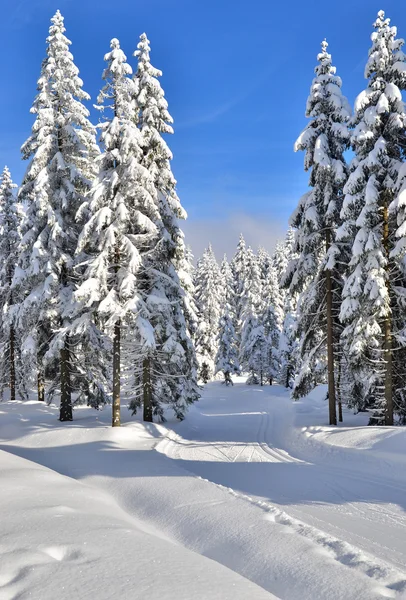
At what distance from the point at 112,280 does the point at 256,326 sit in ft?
123

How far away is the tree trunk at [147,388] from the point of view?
1983 cm

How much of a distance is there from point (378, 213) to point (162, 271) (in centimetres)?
1008

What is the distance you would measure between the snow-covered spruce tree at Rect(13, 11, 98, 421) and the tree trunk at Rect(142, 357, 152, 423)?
3672 mm

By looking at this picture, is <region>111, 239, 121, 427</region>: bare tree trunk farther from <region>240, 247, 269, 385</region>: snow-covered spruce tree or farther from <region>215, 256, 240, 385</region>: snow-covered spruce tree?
<region>240, 247, 269, 385</region>: snow-covered spruce tree

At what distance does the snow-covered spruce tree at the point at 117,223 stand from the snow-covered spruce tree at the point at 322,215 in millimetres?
7129

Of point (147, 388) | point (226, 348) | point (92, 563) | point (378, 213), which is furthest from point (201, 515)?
point (226, 348)

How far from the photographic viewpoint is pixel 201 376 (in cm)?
5162

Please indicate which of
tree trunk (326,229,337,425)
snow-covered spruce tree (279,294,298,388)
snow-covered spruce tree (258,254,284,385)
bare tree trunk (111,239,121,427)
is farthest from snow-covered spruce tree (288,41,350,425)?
snow-covered spruce tree (258,254,284,385)

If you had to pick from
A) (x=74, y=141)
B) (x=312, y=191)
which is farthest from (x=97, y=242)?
(x=312, y=191)

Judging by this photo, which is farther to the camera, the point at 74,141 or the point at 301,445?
the point at 74,141

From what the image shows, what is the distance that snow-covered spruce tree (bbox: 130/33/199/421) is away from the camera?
19.5 m

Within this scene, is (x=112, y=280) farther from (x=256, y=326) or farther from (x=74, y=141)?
(x=256, y=326)

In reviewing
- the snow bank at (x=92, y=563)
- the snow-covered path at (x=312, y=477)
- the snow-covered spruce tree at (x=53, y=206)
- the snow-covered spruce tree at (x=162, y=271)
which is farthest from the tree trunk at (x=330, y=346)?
the snow bank at (x=92, y=563)

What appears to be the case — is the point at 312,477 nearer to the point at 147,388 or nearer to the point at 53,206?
the point at 147,388
